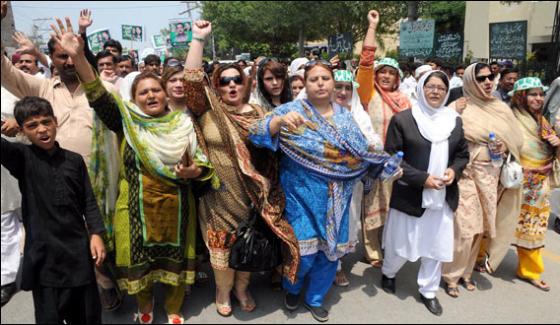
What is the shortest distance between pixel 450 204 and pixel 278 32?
29225mm

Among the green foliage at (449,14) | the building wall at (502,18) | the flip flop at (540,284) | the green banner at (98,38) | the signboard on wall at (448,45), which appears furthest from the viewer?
the green foliage at (449,14)

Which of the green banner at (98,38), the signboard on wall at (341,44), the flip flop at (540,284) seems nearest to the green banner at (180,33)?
the green banner at (98,38)

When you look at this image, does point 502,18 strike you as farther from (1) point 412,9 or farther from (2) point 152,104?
(2) point 152,104

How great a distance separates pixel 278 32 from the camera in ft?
99.4

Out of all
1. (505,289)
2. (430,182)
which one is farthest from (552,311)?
(430,182)

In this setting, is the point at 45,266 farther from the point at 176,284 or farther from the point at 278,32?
the point at 278,32

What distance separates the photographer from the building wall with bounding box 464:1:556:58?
1825 cm

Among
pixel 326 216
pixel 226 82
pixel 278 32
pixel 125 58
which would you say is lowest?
pixel 326 216

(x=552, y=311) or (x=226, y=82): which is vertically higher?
(x=226, y=82)

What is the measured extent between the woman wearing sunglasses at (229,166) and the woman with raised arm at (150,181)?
0.13 m

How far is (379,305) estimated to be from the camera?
2984 mm

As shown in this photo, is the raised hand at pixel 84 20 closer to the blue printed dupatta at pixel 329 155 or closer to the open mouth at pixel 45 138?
the open mouth at pixel 45 138

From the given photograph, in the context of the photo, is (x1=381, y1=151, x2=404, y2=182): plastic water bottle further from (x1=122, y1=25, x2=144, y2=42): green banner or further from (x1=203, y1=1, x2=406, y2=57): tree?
(x1=203, y1=1, x2=406, y2=57): tree

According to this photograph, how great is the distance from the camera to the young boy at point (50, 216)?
1971mm
